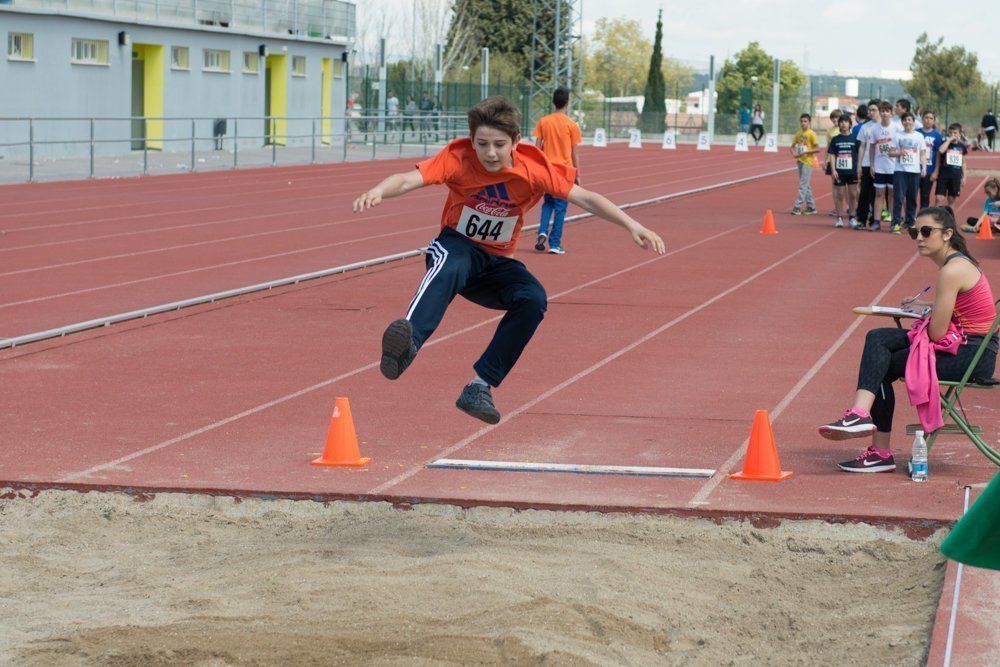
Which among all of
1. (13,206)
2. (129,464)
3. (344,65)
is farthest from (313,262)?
(344,65)

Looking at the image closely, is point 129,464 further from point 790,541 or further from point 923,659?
point 923,659

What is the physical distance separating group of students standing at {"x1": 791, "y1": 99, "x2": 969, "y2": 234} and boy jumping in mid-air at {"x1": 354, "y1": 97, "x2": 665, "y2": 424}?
13.8 metres

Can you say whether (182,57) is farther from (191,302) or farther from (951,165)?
(191,302)

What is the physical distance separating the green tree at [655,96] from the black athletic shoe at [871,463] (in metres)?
62.7

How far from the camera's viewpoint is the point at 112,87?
37.0 meters

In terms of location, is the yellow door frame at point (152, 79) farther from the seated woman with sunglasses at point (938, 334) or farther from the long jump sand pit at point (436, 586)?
the seated woman with sunglasses at point (938, 334)

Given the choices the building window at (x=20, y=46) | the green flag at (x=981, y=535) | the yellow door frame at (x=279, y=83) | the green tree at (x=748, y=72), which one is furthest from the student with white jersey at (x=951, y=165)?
the green tree at (x=748, y=72)

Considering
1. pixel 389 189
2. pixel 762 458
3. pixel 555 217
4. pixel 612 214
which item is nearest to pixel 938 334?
pixel 762 458

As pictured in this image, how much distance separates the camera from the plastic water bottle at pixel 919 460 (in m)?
6.96

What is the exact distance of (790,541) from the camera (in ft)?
20.6

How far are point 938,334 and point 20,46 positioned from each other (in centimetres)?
3088

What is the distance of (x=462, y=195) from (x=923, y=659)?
299 centimetres

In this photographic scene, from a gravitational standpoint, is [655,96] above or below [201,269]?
above

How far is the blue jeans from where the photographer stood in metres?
16.8
